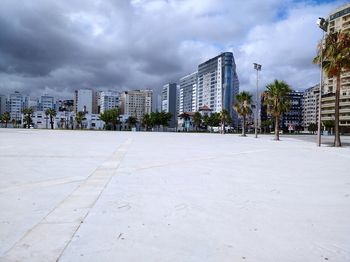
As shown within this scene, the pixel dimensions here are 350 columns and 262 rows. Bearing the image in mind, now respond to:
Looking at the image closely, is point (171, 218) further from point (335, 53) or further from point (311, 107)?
point (311, 107)

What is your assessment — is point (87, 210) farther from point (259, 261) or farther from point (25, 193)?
point (259, 261)

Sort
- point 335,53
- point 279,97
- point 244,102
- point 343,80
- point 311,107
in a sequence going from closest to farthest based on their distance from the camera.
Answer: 1. point 335,53
2. point 279,97
3. point 244,102
4. point 343,80
5. point 311,107

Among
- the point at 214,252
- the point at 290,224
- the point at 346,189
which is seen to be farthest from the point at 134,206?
the point at 346,189

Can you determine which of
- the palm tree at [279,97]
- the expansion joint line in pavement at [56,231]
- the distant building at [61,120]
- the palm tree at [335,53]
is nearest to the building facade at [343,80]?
the palm tree at [279,97]

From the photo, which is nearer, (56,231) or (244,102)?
(56,231)

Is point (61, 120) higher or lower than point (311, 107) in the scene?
lower

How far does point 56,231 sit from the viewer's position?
4.94 m

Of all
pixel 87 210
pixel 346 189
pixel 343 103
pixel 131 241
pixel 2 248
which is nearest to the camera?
pixel 2 248

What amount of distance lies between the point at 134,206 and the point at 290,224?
124 inches

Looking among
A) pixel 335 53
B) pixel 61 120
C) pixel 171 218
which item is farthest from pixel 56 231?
pixel 61 120

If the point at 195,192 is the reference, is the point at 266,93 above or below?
above

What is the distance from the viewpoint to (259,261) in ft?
13.3

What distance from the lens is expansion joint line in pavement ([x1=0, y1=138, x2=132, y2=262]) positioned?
4.11 meters

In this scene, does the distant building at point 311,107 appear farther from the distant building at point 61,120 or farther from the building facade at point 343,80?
the distant building at point 61,120
